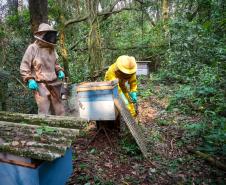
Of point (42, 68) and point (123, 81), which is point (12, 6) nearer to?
point (42, 68)

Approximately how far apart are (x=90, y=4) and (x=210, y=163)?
561 cm

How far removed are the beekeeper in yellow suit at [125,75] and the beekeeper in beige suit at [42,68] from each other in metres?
1.08

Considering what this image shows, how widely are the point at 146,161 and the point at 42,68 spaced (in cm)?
257

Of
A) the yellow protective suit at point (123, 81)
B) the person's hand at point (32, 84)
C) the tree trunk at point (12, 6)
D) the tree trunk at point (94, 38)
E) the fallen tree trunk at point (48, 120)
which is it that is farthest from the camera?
the tree trunk at point (12, 6)

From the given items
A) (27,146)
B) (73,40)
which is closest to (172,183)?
(27,146)

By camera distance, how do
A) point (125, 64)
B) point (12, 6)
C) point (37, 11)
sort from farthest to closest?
point (12, 6), point (37, 11), point (125, 64)

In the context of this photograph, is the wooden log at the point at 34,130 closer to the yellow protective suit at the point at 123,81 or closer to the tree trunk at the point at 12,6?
the yellow protective suit at the point at 123,81

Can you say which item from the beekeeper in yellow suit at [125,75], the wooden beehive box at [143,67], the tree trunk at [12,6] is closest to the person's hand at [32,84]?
the beekeeper in yellow suit at [125,75]

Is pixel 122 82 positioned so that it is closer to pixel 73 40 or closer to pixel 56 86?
pixel 56 86

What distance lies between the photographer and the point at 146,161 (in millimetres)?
4242

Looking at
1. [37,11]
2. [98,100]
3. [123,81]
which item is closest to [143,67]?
[123,81]

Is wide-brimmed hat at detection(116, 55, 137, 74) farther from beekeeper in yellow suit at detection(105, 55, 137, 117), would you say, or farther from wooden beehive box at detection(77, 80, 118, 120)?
wooden beehive box at detection(77, 80, 118, 120)

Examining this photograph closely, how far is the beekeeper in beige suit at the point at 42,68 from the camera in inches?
188

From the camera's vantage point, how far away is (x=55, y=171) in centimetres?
296
